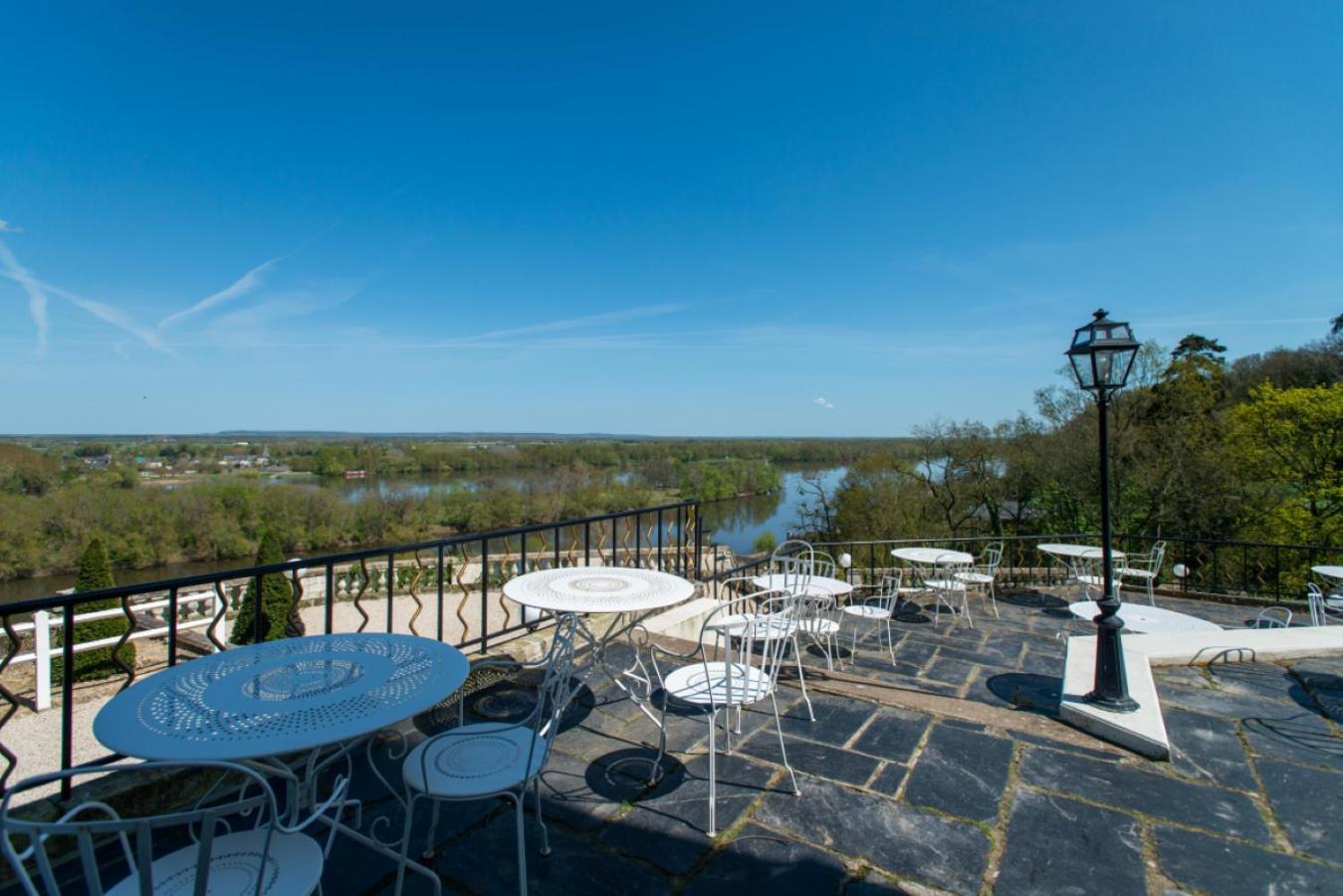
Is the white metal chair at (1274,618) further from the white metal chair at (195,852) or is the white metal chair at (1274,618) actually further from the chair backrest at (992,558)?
the white metal chair at (195,852)

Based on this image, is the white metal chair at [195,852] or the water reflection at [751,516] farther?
the water reflection at [751,516]

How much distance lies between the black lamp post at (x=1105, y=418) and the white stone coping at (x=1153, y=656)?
11 cm

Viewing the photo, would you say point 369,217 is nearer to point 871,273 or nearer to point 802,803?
point 871,273

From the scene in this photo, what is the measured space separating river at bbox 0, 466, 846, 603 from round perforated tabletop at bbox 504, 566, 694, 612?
14727mm

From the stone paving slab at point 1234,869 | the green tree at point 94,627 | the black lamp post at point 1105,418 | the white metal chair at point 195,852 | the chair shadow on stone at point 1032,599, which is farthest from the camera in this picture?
the green tree at point 94,627

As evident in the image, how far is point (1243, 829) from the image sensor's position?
1.93 m

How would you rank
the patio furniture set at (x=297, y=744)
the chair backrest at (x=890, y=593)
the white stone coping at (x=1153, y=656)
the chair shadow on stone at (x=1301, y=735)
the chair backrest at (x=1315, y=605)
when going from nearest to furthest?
the patio furniture set at (x=297, y=744) < the chair shadow on stone at (x=1301, y=735) < the white stone coping at (x=1153, y=656) < the chair backrest at (x=890, y=593) < the chair backrest at (x=1315, y=605)

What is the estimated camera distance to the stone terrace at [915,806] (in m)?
1.68

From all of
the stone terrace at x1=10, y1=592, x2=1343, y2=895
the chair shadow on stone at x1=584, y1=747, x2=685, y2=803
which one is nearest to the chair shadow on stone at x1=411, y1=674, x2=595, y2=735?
the stone terrace at x1=10, y1=592, x2=1343, y2=895

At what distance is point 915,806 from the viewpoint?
203cm

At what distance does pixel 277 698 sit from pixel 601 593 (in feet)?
3.79

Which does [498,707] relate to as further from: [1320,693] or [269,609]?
[269,609]

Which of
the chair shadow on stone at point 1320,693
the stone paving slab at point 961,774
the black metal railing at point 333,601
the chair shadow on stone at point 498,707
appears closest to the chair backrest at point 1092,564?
the chair shadow on stone at point 1320,693

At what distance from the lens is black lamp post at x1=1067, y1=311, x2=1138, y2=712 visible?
9.25ft
